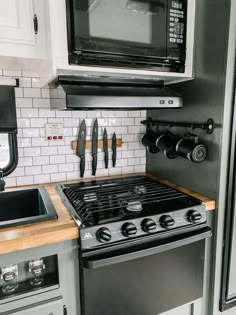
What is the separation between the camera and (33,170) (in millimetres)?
1521

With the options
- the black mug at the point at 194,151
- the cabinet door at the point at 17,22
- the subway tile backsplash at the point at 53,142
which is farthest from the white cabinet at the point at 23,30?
the black mug at the point at 194,151

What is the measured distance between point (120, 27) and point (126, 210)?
849 millimetres

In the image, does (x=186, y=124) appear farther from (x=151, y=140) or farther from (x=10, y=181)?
(x=10, y=181)

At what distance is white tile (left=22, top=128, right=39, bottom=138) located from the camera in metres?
1.47

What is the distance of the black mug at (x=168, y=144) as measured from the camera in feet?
4.58

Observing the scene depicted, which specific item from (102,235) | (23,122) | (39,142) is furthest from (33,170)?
(102,235)

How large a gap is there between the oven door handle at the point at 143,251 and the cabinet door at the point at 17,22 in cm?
99

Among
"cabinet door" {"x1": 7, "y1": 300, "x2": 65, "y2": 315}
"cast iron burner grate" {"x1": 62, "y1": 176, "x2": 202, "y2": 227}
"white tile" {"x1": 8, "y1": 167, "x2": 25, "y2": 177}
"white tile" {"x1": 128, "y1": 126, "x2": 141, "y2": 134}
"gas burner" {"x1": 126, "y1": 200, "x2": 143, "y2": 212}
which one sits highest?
"white tile" {"x1": 128, "y1": 126, "x2": 141, "y2": 134}

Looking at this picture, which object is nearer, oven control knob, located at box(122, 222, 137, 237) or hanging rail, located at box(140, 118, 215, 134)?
oven control knob, located at box(122, 222, 137, 237)

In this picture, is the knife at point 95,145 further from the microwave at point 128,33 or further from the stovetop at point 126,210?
the microwave at point 128,33

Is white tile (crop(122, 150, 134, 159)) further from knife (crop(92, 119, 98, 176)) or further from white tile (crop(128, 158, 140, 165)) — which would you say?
knife (crop(92, 119, 98, 176))

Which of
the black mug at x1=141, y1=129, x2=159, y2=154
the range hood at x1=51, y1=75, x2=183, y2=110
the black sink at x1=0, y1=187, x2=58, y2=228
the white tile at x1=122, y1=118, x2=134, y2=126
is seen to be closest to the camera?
the range hood at x1=51, y1=75, x2=183, y2=110

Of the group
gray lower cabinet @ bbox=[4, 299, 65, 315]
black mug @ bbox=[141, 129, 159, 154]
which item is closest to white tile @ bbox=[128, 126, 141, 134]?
black mug @ bbox=[141, 129, 159, 154]

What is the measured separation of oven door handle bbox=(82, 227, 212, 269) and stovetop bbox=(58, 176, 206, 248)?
0.05 meters
